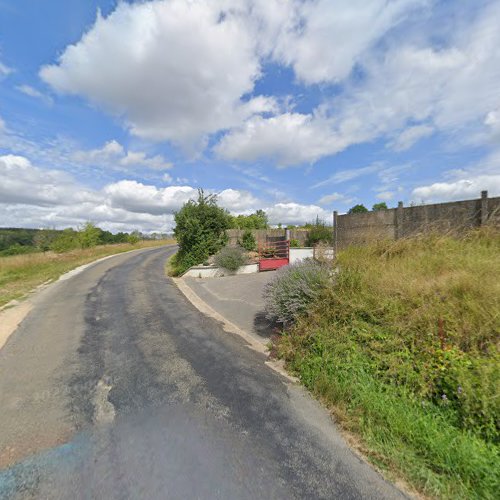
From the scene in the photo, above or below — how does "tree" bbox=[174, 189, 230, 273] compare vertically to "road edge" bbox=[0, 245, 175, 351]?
above

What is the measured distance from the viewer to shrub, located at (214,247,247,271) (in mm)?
13086

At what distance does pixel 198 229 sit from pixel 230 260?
299 cm

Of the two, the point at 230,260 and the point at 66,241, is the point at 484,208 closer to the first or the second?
the point at 230,260

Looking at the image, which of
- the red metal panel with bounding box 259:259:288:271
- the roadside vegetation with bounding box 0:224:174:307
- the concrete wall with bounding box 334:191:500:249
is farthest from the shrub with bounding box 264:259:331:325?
the roadside vegetation with bounding box 0:224:174:307

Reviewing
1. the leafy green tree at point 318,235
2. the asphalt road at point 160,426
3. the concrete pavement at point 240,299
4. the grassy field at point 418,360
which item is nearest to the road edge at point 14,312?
the asphalt road at point 160,426

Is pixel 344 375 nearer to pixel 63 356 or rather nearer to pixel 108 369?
pixel 108 369

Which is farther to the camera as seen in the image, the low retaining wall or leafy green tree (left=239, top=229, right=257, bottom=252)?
leafy green tree (left=239, top=229, right=257, bottom=252)

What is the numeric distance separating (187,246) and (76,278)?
Result: 5532mm

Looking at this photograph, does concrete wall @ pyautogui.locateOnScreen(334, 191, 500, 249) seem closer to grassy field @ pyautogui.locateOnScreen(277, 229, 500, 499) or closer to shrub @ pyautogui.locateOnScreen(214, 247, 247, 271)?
grassy field @ pyautogui.locateOnScreen(277, 229, 500, 499)

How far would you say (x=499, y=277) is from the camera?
145 inches

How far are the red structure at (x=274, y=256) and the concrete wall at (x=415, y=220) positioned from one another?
4.79 meters

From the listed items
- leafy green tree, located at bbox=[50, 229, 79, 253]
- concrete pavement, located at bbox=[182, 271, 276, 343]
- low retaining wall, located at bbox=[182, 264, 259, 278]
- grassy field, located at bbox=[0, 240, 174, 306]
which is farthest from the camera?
leafy green tree, located at bbox=[50, 229, 79, 253]

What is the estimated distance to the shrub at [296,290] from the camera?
480cm

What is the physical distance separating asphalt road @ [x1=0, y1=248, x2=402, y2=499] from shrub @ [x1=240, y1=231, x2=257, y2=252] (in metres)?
12.7
